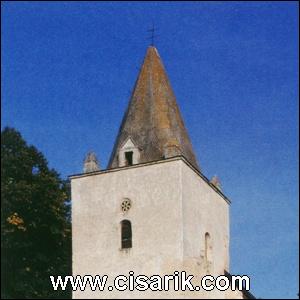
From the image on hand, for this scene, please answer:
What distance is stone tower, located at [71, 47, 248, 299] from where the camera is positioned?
27750mm

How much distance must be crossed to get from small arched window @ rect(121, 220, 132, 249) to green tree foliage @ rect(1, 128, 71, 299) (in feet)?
25.6

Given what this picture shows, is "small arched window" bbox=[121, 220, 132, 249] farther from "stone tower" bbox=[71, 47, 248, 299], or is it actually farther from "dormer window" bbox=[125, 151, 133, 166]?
"dormer window" bbox=[125, 151, 133, 166]

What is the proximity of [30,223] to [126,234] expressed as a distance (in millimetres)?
9822

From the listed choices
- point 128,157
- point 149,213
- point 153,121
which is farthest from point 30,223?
point 149,213

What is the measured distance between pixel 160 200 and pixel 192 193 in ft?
4.65

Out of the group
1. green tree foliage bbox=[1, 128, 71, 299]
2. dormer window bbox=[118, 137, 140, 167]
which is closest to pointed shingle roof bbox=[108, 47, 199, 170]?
dormer window bbox=[118, 137, 140, 167]

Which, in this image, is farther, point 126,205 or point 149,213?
point 126,205

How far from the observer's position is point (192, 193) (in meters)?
29.0

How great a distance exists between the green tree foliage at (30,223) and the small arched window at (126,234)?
25.6ft

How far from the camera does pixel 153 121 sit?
3102 cm

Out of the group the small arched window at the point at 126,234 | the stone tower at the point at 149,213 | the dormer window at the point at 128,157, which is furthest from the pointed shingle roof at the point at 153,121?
the small arched window at the point at 126,234

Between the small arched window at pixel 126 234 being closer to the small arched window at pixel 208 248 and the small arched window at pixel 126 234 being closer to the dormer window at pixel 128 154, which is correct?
the dormer window at pixel 128 154

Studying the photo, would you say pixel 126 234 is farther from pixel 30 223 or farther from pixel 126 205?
pixel 30 223

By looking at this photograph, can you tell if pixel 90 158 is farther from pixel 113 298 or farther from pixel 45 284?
pixel 45 284
